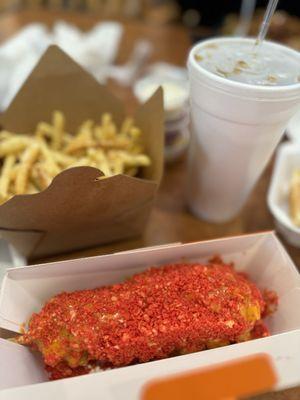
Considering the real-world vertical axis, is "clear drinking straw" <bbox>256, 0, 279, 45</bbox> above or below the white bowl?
above

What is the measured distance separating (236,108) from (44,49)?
1.26 m

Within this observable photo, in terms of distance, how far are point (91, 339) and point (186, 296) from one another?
0.23 m

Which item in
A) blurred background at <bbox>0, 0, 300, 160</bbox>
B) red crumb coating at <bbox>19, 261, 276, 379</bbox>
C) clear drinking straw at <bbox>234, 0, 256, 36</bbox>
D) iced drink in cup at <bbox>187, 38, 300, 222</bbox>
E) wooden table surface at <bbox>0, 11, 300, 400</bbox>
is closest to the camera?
red crumb coating at <bbox>19, 261, 276, 379</bbox>

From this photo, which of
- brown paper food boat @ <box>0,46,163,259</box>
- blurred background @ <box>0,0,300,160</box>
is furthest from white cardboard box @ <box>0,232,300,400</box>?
blurred background @ <box>0,0,300,160</box>

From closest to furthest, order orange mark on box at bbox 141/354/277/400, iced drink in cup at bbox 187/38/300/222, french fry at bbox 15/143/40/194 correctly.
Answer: orange mark on box at bbox 141/354/277/400, iced drink in cup at bbox 187/38/300/222, french fry at bbox 15/143/40/194

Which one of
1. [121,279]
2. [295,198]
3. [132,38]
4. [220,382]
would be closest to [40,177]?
[121,279]

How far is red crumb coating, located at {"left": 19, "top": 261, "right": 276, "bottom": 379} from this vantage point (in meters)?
0.71

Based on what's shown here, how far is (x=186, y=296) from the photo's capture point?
768 mm

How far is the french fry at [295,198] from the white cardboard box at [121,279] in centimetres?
24

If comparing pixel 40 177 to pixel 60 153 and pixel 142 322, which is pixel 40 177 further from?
pixel 142 322

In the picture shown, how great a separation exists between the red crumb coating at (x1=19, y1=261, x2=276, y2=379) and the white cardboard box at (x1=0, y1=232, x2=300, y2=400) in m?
0.05

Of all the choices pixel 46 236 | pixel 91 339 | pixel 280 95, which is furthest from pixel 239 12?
pixel 91 339

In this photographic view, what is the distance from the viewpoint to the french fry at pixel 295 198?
1081 millimetres

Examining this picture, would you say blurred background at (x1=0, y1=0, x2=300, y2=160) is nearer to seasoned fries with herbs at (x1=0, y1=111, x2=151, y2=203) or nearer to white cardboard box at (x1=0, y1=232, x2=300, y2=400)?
seasoned fries with herbs at (x1=0, y1=111, x2=151, y2=203)
